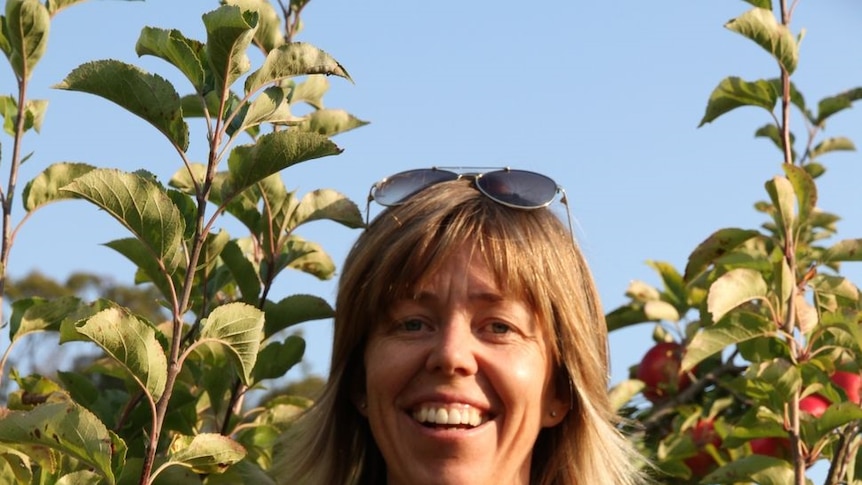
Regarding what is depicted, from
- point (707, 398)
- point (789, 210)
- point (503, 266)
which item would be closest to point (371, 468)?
A: point (503, 266)

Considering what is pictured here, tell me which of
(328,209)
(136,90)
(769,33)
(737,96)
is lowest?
(328,209)

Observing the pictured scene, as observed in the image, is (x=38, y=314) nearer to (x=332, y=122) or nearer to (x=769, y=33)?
(x=332, y=122)

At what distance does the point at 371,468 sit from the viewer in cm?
220

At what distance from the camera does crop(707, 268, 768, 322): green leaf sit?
222 centimetres

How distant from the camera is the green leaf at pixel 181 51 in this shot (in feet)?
5.73

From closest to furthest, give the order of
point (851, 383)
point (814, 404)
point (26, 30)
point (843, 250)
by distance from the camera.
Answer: point (26, 30)
point (843, 250)
point (851, 383)
point (814, 404)

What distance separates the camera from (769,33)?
2383mm

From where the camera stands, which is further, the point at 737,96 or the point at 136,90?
the point at 737,96

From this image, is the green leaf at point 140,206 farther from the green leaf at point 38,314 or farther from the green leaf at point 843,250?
the green leaf at point 843,250

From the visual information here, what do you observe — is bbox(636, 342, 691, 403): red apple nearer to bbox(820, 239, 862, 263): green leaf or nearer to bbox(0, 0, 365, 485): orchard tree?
bbox(820, 239, 862, 263): green leaf

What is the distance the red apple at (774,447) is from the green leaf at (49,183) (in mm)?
1359

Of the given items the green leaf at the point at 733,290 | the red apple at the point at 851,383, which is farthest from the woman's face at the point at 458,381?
the red apple at the point at 851,383

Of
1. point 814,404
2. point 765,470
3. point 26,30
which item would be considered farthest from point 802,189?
point 26,30

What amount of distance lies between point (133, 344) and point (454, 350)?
426mm
